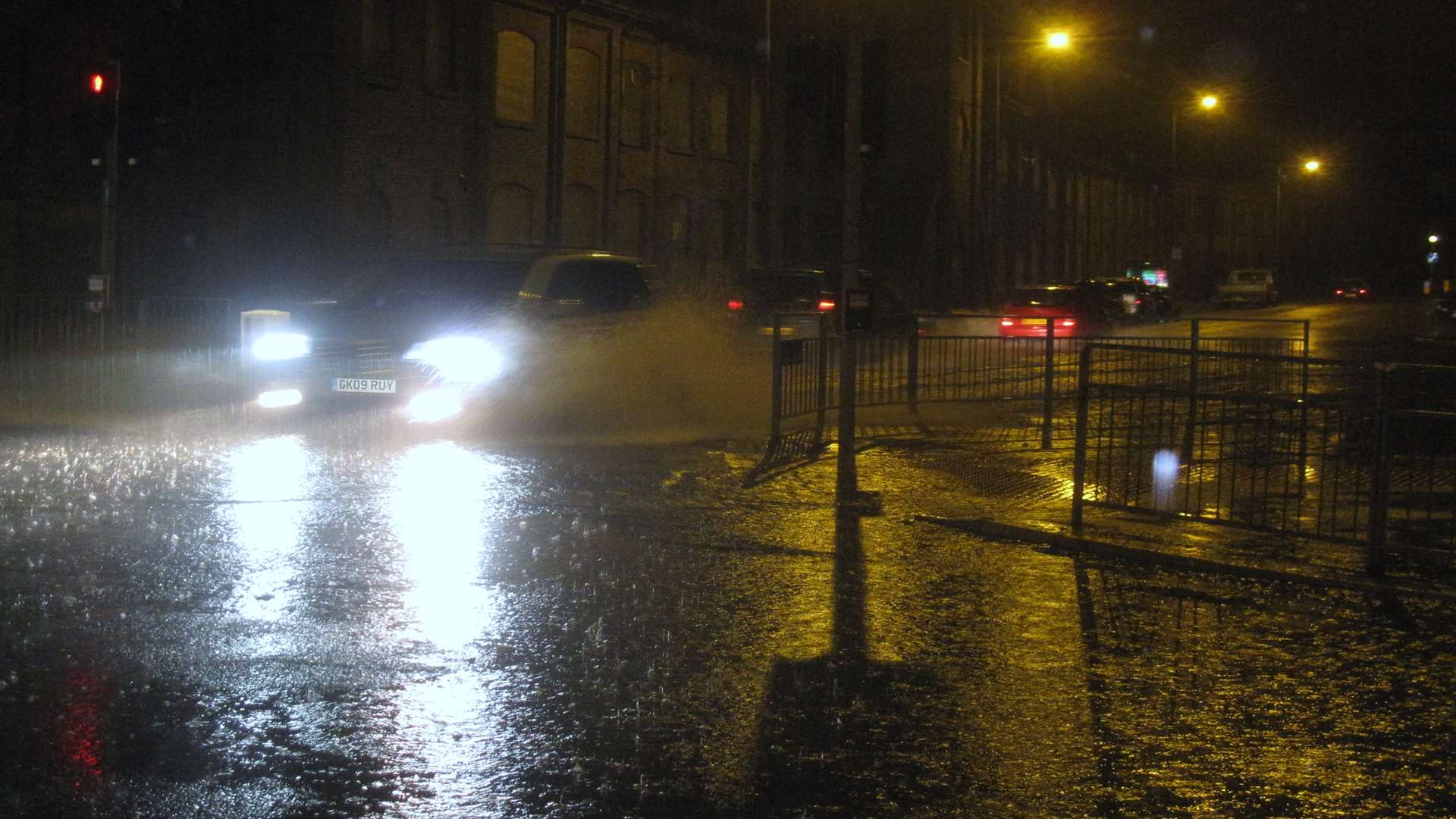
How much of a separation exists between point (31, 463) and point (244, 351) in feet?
12.8

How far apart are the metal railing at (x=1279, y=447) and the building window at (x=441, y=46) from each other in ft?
73.8

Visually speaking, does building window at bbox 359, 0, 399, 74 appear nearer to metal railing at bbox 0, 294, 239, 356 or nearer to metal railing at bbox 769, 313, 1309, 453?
metal railing at bbox 0, 294, 239, 356

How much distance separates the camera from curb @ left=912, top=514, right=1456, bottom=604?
27.5ft

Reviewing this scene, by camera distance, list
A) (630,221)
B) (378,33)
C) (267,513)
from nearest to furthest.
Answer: (267,513), (378,33), (630,221)

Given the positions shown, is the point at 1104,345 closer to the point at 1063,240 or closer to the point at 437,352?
the point at 437,352

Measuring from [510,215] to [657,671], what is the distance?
29.6 m

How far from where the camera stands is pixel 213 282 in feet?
104

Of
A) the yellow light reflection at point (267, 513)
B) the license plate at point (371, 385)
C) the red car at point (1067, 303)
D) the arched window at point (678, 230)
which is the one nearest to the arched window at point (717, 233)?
the arched window at point (678, 230)

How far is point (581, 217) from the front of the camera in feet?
122

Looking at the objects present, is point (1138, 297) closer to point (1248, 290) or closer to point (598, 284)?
point (1248, 290)

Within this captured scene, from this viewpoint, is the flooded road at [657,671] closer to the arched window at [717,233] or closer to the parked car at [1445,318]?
the arched window at [717,233]

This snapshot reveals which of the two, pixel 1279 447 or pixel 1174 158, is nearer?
pixel 1279 447

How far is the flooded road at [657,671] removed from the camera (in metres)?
4.89

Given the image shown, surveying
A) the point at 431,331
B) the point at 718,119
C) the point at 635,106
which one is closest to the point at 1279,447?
the point at 431,331
